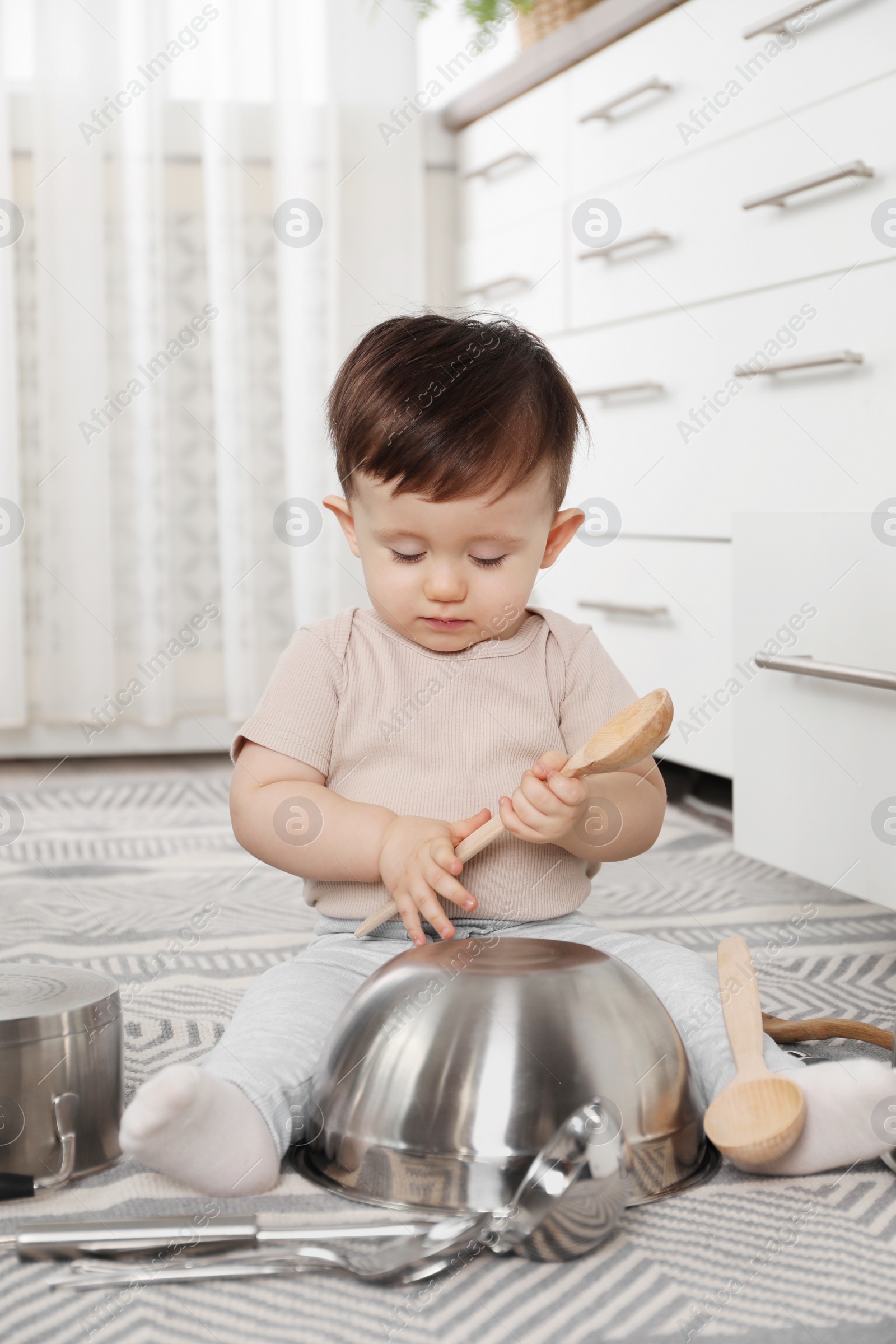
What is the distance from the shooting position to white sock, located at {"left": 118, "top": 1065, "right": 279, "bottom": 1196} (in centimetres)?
53

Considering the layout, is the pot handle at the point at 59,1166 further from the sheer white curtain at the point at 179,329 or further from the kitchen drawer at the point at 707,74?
the sheer white curtain at the point at 179,329

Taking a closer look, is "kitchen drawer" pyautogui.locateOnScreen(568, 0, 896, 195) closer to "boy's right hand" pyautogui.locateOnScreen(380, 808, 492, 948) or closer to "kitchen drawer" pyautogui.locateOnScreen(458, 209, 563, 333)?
"kitchen drawer" pyautogui.locateOnScreen(458, 209, 563, 333)

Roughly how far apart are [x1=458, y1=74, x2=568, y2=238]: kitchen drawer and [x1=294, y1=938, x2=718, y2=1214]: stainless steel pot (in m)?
1.29

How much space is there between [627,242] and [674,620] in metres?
0.44

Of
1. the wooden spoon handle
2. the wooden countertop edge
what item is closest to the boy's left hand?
the wooden spoon handle

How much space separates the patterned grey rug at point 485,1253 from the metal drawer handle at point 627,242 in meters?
0.65

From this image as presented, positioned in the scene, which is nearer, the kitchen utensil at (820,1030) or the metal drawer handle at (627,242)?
the kitchen utensil at (820,1030)

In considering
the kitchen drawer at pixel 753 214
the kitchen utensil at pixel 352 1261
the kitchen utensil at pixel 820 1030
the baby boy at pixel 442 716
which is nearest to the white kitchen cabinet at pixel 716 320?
the kitchen drawer at pixel 753 214

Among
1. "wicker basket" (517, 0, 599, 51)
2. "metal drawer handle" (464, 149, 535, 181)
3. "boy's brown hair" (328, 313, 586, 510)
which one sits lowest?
"boy's brown hair" (328, 313, 586, 510)

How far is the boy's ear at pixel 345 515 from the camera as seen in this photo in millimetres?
790

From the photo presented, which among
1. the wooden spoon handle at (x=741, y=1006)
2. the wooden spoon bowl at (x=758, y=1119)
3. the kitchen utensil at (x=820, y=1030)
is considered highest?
the wooden spoon handle at (x=741, y=1006)

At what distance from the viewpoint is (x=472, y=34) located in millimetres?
1981

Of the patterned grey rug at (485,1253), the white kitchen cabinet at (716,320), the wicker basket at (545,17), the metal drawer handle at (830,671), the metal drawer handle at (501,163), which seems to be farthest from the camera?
the metal drawer handle at (501,163)

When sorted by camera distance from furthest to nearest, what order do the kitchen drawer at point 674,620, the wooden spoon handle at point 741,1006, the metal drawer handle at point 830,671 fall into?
the kitchen drawer at point 674,620, the metal drawer handle at point 830,671, the wooden spoon handle at point 741,1006
